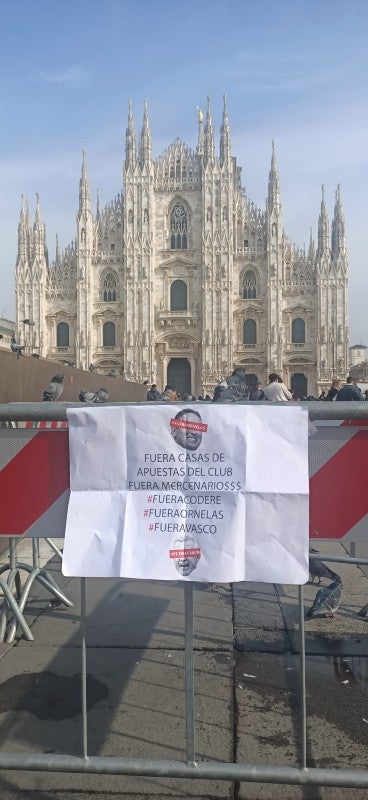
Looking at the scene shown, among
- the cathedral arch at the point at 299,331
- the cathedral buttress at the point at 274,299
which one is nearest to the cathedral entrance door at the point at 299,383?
the cathedral buttress at the point at 274,299

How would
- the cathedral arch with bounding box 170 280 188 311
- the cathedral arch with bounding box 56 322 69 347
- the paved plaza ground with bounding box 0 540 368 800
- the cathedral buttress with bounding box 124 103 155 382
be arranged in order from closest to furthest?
the paved plaza ground with bounding box 0 540 368 800, the cathedral buttress with bounding box 124 103 155 382, the cathedral arch with bounding box 170 280 188 311, the cathedral arch with bounding box 56 322 69 347

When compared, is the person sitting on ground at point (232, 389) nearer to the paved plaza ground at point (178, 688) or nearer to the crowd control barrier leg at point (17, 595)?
the paved plaza ground at point (178, 688)

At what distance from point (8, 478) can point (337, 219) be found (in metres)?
43.9

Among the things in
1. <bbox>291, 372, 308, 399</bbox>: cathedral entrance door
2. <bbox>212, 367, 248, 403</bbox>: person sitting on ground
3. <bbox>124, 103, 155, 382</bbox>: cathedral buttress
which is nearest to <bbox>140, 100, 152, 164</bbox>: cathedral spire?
<bbox>124, 103, 155, 382</bbox>: cathedral buttress

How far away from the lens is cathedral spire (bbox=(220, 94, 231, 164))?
41812 millimetres

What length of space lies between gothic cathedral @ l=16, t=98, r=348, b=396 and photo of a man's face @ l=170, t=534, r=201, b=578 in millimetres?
39146

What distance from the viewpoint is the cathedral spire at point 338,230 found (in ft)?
138

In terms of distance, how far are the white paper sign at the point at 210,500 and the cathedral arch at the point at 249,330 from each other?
40.3m

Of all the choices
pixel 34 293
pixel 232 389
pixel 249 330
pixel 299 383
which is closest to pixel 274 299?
pixel 249 330

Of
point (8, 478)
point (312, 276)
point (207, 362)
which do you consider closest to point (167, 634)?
point (8, 478)

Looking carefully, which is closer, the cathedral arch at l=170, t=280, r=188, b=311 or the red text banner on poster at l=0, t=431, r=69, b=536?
the red text banner on poster at l=0, t=431, r=69, b=536

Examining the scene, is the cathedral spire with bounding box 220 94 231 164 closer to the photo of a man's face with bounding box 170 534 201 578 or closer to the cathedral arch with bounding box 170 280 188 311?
the cathedral arch with bounding box 170 280 188 311

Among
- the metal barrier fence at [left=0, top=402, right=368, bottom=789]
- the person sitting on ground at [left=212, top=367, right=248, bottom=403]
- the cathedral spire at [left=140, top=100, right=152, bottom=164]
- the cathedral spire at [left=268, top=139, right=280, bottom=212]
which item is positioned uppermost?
the cathedral spire at [left=140, top=100, right=152, bottom=164]

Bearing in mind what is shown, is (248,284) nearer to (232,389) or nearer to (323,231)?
(323,231)
